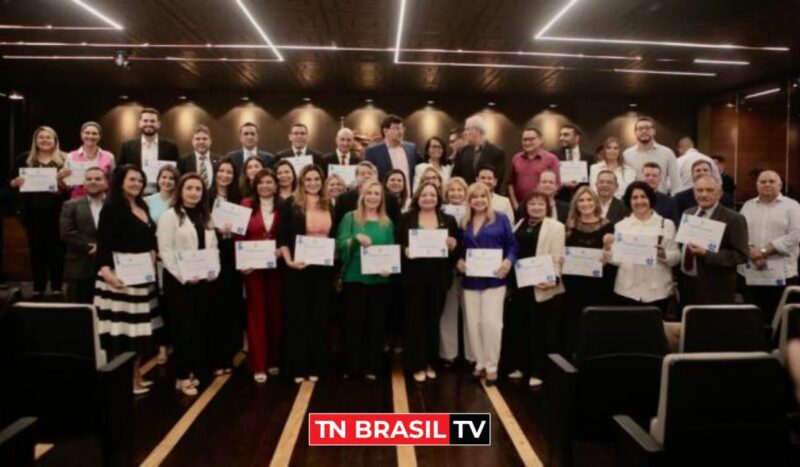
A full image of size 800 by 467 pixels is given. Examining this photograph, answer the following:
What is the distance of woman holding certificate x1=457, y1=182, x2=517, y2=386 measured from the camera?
4422mm

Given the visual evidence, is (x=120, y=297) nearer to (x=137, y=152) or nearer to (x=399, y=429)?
(x=399, y=429)

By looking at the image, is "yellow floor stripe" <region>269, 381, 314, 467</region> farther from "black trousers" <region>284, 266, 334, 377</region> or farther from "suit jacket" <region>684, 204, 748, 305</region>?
"suit jacket" <region>684, 204, 748, 305</region>

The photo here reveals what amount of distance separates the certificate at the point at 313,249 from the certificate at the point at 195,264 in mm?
631

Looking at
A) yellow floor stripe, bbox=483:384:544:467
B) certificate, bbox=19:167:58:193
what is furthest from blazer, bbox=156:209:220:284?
yellow floor stripe, bbox=483:384:544:467

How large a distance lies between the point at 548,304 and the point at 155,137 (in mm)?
3939

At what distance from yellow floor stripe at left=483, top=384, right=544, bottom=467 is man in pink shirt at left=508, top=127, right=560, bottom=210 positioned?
2054 mm

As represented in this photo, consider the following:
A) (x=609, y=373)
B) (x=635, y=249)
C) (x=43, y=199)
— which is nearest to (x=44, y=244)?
(x=43, y=199)

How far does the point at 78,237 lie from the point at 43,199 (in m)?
2.06

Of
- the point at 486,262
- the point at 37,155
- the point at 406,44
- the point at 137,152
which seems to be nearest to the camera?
the point at 486,262

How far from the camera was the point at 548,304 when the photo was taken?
14.6 ft

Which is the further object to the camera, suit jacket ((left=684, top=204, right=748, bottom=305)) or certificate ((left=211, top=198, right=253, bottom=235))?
certificate ((left=211, top=198, right=253, bottom=235))

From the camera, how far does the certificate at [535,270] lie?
14.1ft

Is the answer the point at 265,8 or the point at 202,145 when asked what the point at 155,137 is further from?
the point at 265,8

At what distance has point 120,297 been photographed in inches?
153
